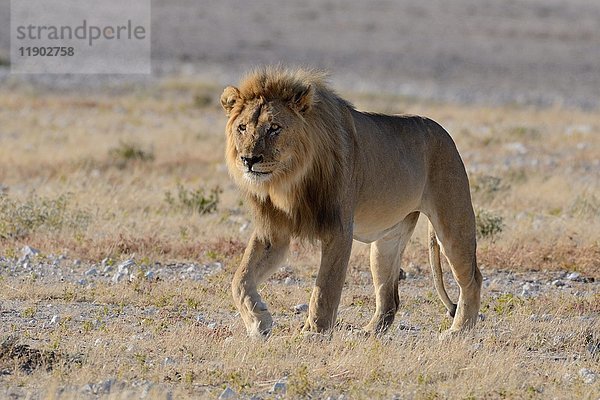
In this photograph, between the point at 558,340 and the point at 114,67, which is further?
the point at 114,67

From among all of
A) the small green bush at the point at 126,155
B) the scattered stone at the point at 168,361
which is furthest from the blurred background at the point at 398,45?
the scattered stone at the point at 168,361

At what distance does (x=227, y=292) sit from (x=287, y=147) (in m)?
2.29

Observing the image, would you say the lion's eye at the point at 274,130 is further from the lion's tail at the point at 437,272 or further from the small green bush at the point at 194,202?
the small green bush at the point at 194,202

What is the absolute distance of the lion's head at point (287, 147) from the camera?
760 centimetres

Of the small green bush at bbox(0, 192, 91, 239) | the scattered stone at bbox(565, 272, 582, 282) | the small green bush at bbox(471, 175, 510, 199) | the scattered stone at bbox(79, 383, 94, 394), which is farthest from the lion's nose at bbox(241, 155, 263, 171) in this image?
the small green bush at bbox(471, 175, 510, 199)

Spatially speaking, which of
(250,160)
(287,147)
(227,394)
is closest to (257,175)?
(250,160)

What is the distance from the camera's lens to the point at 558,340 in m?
8.33

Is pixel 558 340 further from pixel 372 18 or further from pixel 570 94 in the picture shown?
pixel 372 18

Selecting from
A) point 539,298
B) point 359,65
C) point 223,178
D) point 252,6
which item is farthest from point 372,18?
point 539,298

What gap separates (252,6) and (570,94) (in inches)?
1368

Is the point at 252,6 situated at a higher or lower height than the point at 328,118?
lower

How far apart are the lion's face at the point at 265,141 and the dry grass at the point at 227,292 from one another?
111cm

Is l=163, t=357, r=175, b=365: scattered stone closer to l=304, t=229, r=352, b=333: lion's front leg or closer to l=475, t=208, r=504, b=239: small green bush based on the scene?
l=304, t=229, r=352, b=333: lion's front leg

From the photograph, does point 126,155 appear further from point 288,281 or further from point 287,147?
point 287,147
